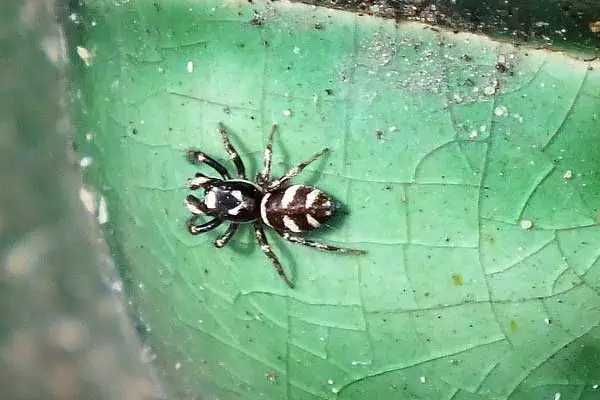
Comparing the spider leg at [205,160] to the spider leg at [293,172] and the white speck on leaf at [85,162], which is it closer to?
the spider leg at [293,172]

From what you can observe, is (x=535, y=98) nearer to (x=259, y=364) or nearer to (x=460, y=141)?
(x=460, y=141)

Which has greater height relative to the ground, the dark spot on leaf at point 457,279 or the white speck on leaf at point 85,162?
the white speck on leaf at point 85,162

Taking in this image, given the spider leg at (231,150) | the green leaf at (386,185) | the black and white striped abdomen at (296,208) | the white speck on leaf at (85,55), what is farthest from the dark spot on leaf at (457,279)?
the white speck on leaf at (85,55)

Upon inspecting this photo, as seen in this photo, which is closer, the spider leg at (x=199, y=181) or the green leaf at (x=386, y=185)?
the green leaf at (x=386, y=185)

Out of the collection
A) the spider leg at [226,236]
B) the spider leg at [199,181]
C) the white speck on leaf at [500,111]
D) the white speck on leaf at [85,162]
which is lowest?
the spider leg at [226,236]

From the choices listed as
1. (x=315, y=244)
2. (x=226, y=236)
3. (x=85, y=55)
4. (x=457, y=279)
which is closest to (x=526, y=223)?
(x=457, y=279)

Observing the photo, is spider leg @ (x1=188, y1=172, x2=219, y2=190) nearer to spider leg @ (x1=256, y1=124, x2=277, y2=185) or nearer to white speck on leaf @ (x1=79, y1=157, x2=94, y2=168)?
spider leg @ (x1=256, y1=124, x2=277, y2=185)

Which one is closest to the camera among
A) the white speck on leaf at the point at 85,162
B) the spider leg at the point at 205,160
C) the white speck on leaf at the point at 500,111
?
the white speck on leaf at the point at 500,111

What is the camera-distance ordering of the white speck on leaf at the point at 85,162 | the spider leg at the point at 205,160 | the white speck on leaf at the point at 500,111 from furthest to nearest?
1. the white speck on leaf at the point at 85,162
2. the spider leg at the point at 205,160
3. the white speck on leaf at the point at 500,111

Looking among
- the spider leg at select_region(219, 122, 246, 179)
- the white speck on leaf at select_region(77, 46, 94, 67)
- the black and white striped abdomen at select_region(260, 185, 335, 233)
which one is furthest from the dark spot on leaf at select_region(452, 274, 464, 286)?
the white speck on leaf at select_region(77, 46, 94, 67)
